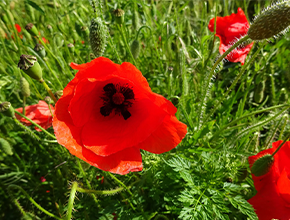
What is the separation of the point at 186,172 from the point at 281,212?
49cm

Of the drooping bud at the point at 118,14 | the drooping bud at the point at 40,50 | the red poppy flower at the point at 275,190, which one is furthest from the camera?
the drooping bud at the point at 40,50

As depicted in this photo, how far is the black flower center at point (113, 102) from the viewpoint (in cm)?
→ 140

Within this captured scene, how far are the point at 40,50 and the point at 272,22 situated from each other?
4.53 feet

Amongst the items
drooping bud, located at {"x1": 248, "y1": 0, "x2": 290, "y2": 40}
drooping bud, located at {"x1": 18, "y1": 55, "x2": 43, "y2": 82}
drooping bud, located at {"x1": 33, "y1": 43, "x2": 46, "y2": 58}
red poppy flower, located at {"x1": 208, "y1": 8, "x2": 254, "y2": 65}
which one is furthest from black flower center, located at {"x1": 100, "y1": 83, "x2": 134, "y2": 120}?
red poppy flower, located at {"x1": 208, "y1": 8, "x2": 254, "y2": 65}

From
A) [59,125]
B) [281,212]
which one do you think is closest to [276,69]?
[281,212]

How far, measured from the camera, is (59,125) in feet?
3.56

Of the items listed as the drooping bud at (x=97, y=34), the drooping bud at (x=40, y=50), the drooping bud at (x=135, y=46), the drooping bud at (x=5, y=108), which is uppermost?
the drooping bud at (x=97, y=34)

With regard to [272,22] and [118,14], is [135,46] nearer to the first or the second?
[118,14]

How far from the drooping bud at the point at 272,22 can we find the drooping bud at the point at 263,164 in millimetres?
582

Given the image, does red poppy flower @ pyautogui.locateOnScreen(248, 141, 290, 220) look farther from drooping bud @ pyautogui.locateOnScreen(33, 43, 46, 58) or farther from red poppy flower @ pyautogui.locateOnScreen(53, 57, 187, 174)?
drooping bud @ pyautogui.locateOnScreen(33, 43, 46, 58)

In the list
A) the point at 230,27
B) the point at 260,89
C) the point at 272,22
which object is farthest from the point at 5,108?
the point at 260,89

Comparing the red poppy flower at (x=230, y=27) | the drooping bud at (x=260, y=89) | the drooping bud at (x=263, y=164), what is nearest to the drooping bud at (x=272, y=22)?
the drooping bud at (x=263, y=164)

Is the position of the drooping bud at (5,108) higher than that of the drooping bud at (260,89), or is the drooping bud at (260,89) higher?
the drooping bud at (5,108)

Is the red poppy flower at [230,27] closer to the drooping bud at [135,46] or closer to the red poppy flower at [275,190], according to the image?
the drooping bud at [135,46]
